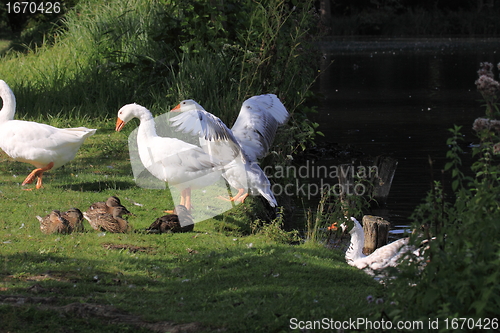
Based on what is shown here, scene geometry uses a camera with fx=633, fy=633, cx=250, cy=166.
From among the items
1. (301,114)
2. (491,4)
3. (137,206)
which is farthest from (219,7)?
(491,4)

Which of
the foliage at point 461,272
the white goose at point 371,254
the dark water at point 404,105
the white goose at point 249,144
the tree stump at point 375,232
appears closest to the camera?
the foliage at point 461,272

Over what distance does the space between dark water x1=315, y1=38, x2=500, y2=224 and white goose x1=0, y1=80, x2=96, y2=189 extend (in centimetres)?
511

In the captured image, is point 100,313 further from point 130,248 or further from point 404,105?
point 404,105

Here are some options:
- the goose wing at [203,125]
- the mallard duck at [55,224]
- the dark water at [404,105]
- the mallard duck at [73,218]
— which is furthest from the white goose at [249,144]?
the dark water at [404,105]

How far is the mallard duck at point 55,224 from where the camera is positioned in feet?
21.4

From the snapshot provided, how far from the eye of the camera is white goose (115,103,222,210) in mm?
7508

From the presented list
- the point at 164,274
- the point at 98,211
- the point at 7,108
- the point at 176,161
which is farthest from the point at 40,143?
the point at 164,274

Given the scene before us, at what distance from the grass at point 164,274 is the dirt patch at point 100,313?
0.02m

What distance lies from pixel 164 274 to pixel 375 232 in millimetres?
3671

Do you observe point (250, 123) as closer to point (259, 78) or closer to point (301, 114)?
point (259, 78)

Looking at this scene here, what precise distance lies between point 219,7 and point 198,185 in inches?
218

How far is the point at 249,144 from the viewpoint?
8.11 meters

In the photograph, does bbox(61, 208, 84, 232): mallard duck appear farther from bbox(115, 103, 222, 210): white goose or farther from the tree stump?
the tree stump

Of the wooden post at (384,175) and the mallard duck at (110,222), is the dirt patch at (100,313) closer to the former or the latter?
the mallard duck at (110,222)
